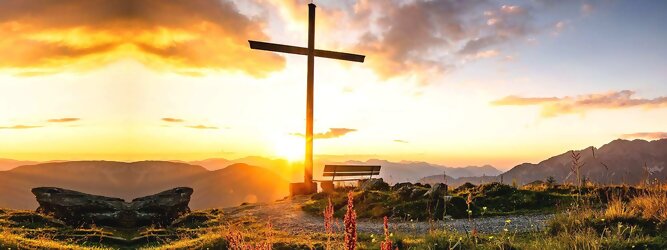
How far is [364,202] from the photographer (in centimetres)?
1859

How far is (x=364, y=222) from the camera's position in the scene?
1608 cm

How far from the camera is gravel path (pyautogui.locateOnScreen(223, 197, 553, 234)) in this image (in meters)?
13.0

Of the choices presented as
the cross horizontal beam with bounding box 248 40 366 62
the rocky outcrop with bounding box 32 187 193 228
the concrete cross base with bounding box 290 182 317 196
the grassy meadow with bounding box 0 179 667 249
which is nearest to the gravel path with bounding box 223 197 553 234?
the grassy meadow with bounding box 0 179 667 249

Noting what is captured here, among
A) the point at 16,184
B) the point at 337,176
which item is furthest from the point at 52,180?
the point at 337,176

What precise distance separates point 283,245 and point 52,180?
135 m

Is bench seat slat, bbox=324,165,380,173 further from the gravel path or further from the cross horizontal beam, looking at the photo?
the cross horizontal beam

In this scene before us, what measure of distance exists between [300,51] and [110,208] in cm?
1195

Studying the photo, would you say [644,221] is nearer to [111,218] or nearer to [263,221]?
[263,221]

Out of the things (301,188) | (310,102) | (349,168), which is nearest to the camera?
(310,102)

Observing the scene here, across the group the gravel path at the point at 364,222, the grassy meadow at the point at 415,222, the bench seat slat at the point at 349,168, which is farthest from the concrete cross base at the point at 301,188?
the gravel path at the point at 364,222

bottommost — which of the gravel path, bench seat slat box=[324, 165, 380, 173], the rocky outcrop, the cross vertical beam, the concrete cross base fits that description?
the gravel path

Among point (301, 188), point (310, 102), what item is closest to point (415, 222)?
point (301, 188)

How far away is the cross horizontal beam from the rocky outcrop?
7.82 m

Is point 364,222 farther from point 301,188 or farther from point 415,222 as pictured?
point 301,188
